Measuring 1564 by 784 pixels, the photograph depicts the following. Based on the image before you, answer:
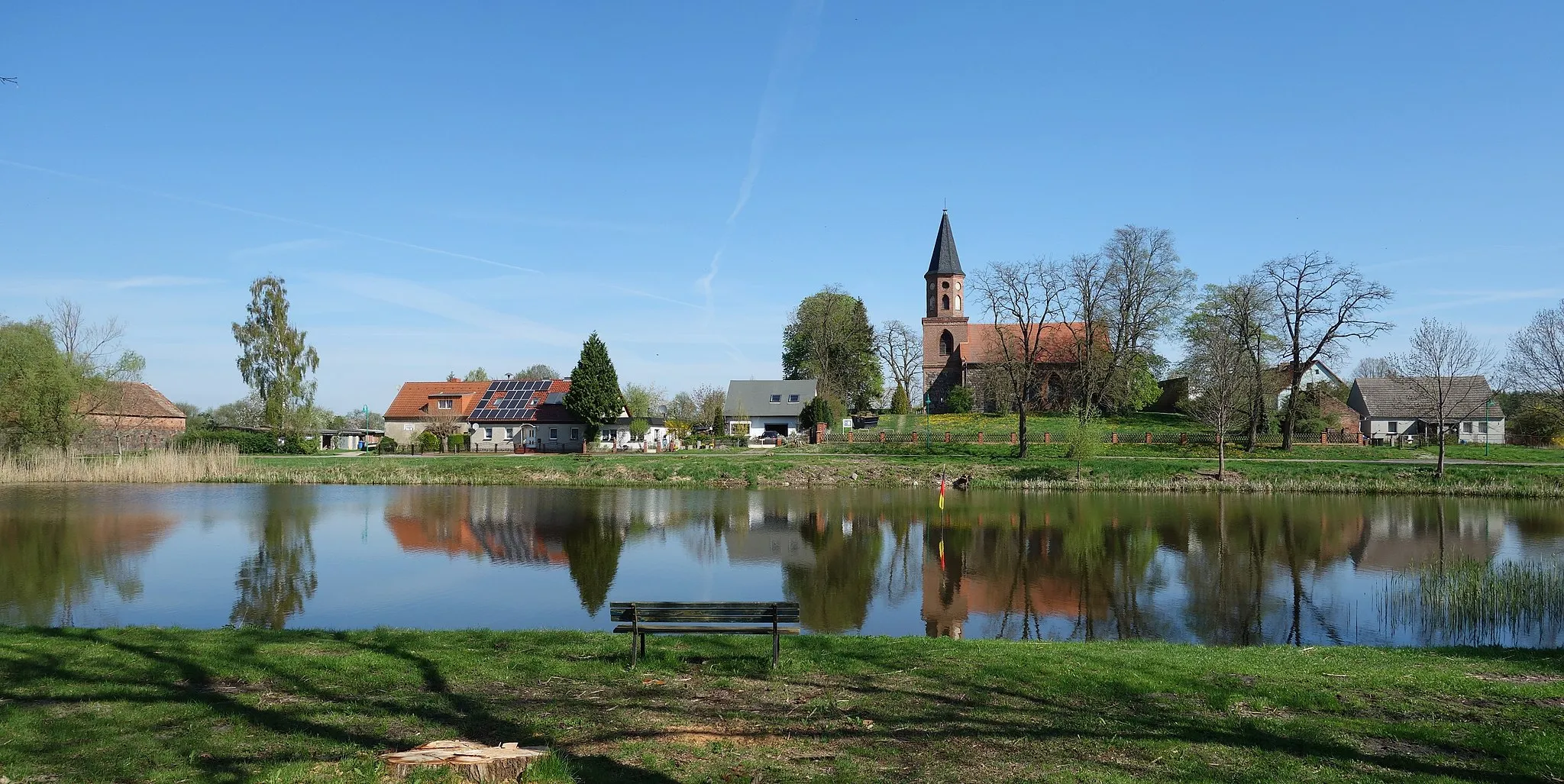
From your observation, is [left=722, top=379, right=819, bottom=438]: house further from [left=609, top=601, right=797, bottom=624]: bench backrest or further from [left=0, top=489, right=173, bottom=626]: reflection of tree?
[left=609, top=601, right=797, bottom=624]: bench backrest

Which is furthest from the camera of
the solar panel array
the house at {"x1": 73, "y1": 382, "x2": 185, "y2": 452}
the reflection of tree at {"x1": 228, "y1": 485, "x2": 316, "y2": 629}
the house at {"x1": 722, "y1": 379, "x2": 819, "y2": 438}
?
the house at {"x1": 722, "y1": 379, "x2": 819, "y2": 438}

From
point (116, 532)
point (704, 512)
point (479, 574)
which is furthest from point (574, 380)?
point (479, 574)

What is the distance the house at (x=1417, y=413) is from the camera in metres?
52.7

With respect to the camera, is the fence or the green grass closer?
the green grass

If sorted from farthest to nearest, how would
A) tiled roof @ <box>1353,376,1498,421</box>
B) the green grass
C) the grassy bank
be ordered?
tiled roof @ <box>1353,376,1498,421</box> → the grassy bank → the green grass

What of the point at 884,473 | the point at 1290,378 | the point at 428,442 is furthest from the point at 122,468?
the point at 1290,378

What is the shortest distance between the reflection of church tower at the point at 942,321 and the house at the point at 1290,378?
24274 millimetres

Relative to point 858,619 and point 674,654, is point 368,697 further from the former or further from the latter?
Answer: point 858,619

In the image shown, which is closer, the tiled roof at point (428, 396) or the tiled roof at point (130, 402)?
the tiled roof at point (130, 402)

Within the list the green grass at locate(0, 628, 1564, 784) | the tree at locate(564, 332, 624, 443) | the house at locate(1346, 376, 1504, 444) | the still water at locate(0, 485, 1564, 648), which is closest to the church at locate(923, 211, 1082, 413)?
the house at locate(1346, 376, 1504, 444)

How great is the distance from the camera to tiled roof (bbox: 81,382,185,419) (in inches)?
1873

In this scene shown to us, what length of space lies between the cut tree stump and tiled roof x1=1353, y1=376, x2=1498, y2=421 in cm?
5775

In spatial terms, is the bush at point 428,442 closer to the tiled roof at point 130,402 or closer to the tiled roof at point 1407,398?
the tiled roof at point 130,402

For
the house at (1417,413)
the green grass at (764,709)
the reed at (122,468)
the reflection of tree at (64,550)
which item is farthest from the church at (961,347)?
the green grass at (764,709)
